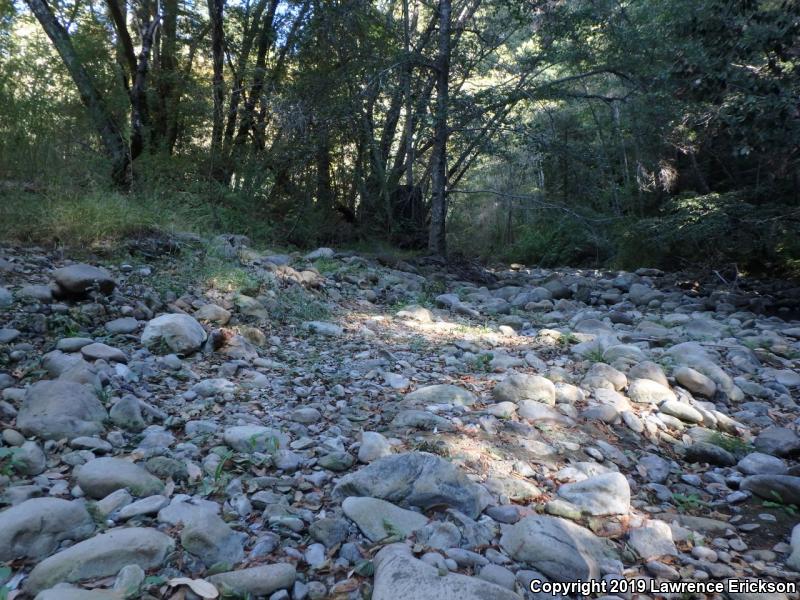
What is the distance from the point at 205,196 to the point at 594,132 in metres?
8.54

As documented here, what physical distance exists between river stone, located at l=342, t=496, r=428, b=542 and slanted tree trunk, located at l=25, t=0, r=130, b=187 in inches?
258

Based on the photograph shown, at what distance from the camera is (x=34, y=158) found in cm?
566

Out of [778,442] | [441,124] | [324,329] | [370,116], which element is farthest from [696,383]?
[370,116]

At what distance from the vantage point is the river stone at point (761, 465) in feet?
8.32

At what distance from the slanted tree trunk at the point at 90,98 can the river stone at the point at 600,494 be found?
22.5 ft

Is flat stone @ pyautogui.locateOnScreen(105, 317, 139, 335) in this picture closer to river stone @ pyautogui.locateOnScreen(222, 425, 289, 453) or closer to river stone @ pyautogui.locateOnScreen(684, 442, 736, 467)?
river stone @ pyautogui.locateOnScreen(222, 425, 289, 453)

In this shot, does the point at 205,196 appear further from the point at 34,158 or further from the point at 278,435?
the point at 278,435

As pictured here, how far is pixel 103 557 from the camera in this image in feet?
5.14

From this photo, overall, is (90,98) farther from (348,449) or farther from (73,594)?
(73,594)

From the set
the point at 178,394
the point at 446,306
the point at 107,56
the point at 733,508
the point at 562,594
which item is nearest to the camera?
the point at 562,594

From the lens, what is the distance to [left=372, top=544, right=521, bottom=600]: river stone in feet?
4.89

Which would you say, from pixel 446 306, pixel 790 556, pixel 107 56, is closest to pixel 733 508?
pixel 790 556

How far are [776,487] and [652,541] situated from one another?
802 millimetres

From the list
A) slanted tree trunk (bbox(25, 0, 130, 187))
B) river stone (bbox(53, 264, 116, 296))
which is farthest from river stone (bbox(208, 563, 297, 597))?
slanted tree trunk (bbox(25, 0, 130, 187))
